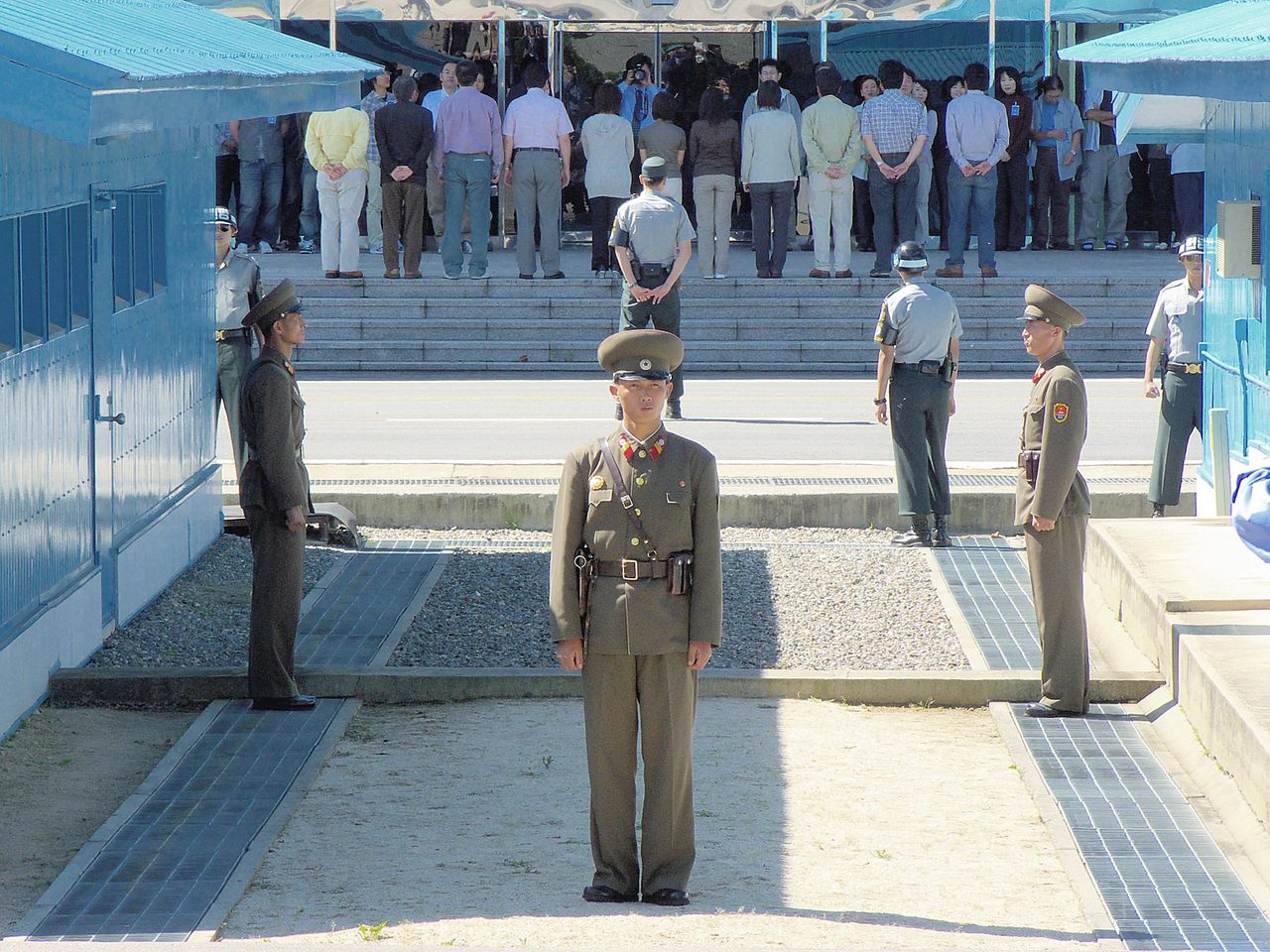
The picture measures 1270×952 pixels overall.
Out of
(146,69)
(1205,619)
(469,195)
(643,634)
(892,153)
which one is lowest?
(1205,619)

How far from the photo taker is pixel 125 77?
21.0 feet

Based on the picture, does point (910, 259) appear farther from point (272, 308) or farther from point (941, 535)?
point (272, 308)

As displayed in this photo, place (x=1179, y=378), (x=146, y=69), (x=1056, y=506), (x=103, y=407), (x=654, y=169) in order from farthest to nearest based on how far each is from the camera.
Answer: (x=654, y=169)
(x=1179, y=378)
(x=103, y=407)
(x=1056, y=506)
(x=146, y=69)

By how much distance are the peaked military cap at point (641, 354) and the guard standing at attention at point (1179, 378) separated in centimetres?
697

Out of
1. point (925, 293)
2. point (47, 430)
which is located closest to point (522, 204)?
point (925, 293)

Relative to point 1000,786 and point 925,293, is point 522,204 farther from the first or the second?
point 1000,786

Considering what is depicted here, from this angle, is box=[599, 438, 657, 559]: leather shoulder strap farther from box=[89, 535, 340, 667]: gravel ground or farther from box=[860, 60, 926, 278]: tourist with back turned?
box=[860, 60, 926, 278]: tourist with back turned

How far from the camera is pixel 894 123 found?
20.2 meters

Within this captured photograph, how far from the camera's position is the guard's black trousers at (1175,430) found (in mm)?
12320

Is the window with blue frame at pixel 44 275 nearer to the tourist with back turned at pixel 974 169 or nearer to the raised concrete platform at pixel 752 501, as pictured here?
the raised concrete platform at pixel 752 501

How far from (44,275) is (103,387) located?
3.50 ft

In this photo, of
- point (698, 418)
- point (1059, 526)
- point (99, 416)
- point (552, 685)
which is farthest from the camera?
point (698, 418)

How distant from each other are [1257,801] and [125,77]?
4695 millimetres

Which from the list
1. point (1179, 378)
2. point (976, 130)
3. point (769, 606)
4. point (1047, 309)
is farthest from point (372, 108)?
point (1047, 309)
